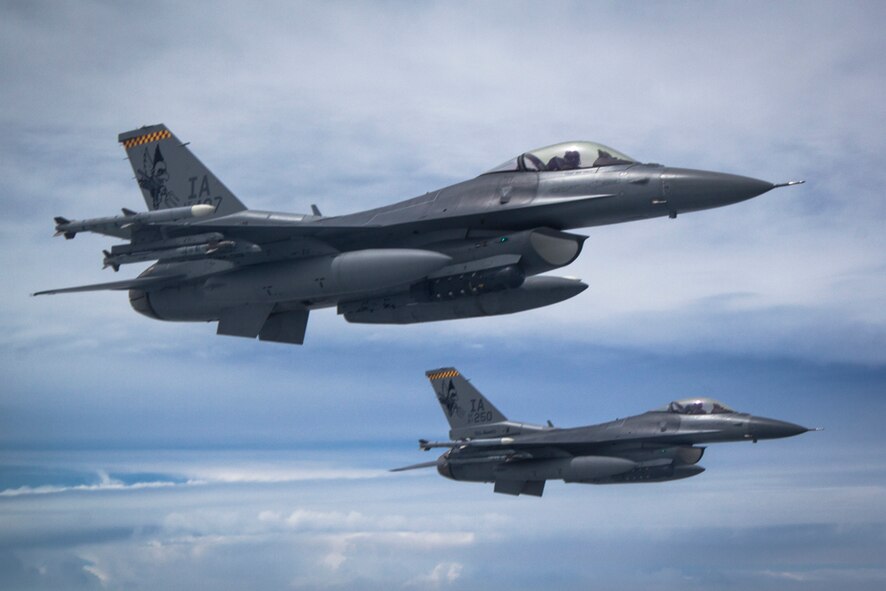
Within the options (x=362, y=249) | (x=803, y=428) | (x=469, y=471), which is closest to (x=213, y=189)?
(x=362, y=249)

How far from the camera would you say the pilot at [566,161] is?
2209 centimetres

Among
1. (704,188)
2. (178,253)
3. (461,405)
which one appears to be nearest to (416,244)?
(178,253)

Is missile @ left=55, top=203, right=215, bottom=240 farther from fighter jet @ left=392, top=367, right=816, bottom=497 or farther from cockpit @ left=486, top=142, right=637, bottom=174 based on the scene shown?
fighter jet @ left=392, top=367, right=816, bottom=497

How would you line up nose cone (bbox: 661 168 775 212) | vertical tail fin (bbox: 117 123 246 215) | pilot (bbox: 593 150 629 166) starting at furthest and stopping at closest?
vertical tail fin (bbox: 117 123 246 215) < pilot (bbox: 593 150 629 166) < nose cone (bbox: 661 168 775 212)

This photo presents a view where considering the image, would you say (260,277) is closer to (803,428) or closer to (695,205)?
(695,205)

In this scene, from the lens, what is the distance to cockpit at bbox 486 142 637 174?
21.9 metres

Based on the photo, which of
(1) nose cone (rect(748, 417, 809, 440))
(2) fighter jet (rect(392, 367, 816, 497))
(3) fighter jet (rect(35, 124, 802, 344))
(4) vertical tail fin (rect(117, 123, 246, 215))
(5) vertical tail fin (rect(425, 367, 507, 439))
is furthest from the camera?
(5) vertical tail fin (rect(425, 367, 507, 439))

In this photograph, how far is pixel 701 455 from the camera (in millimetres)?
45000

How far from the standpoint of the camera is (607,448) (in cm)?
4509

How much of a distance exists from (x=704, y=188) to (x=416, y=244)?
6.52m

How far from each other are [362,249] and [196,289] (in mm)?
4389

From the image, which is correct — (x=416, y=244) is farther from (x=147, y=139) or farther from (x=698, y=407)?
(x=698, y=407)

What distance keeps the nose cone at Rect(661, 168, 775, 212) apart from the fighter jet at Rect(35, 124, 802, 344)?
23 millimetres

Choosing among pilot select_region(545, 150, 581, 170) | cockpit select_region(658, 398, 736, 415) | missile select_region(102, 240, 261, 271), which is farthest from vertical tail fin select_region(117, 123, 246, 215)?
cockpit select_region(658, 398, 736, 415)
